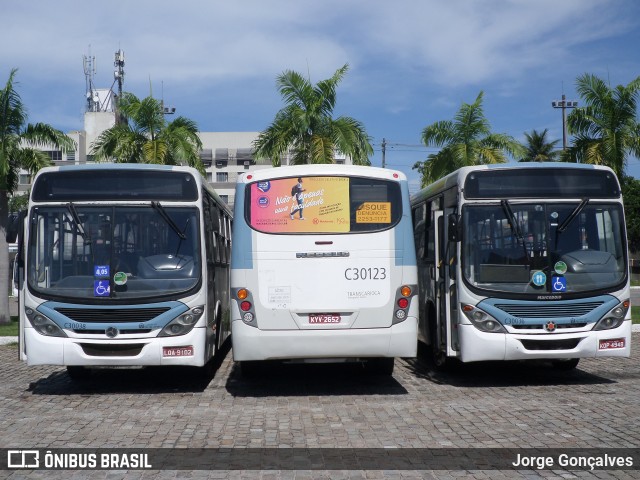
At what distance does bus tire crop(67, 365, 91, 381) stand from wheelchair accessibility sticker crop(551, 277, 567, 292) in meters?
6.84

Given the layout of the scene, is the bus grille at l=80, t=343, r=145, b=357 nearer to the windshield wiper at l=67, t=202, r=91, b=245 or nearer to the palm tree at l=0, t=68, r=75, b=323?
the windshield wiper at l=67, t=202, r=91, b=245

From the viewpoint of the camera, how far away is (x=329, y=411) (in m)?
9.76

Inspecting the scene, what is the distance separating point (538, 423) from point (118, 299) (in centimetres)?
Answer: 536

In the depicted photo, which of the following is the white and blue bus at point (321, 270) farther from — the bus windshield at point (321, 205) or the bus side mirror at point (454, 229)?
the bus side mirror at point (454, 229)

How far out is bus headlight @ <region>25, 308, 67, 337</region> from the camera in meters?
10.9

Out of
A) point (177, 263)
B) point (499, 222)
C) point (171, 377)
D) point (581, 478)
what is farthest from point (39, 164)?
point (581, 478)

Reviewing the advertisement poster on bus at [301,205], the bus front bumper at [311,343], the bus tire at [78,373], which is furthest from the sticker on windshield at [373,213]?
the bus tire at [78,373]

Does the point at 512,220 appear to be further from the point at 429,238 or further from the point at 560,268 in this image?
the point at 429,238

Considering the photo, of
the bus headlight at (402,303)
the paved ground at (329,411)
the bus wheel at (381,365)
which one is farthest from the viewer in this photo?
the bus wheel at (381,365)

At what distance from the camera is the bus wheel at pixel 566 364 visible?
43.6 feet

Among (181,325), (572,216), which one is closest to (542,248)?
(572,216)

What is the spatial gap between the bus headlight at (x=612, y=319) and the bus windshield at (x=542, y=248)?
1.12ft

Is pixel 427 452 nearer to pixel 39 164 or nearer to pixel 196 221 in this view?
pixel 196 221

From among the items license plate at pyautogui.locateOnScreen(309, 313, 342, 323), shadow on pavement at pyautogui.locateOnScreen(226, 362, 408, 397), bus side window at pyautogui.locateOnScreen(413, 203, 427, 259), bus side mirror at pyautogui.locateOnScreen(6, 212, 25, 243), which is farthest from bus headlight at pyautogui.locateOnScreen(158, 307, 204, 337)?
bus side window at pyautogui.locateOnScreen(413, 203, 427, 259)
